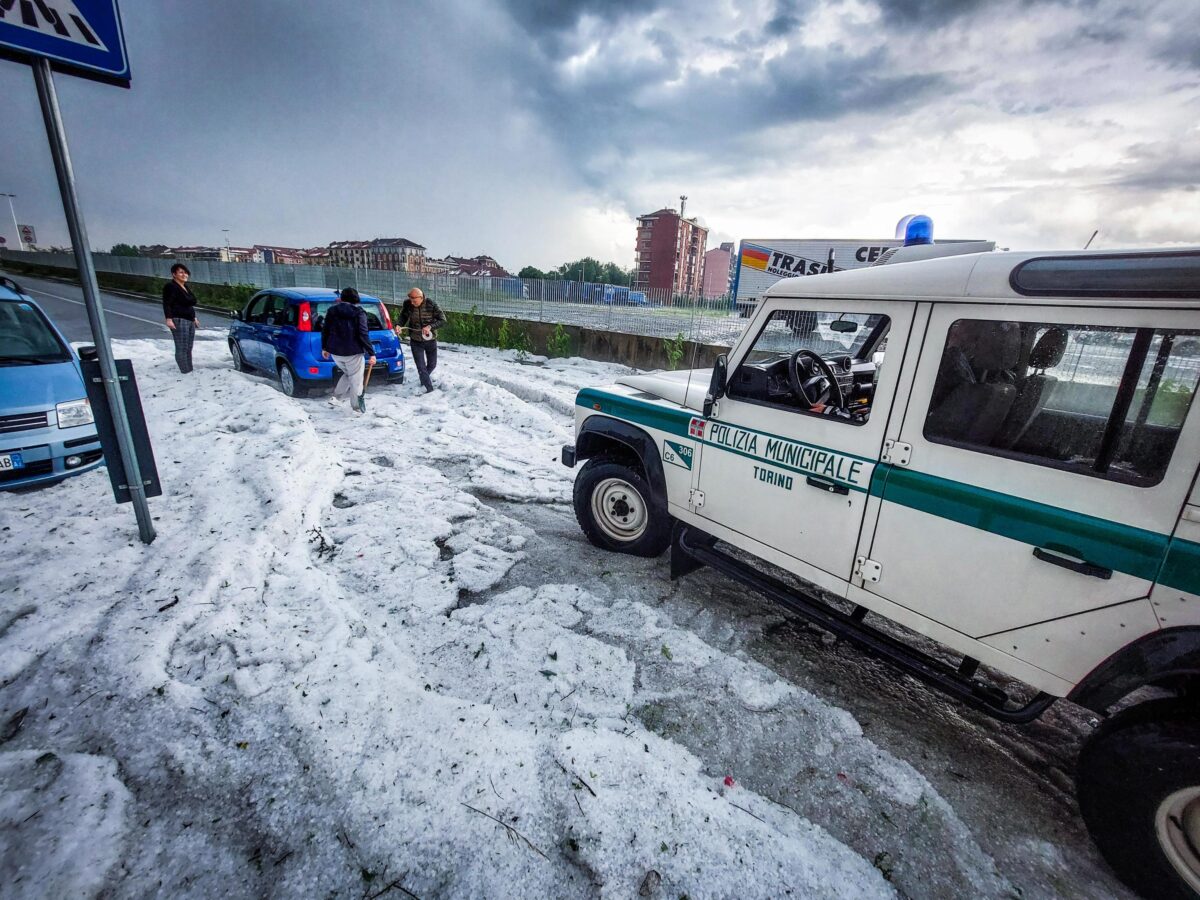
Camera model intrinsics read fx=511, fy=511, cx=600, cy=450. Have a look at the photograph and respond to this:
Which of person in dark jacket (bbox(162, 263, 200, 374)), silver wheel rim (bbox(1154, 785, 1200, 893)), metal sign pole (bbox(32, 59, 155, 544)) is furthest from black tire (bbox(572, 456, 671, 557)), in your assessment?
person in dark jacket (bbox(162, 263, 200, 374))

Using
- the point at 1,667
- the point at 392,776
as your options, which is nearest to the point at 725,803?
the point at 392,776

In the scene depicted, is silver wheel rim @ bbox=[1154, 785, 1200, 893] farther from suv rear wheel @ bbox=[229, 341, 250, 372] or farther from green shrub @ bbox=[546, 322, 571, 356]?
green shrub @ bbox=[546, 322, 571, 356]

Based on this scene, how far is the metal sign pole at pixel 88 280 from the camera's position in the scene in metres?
2.80

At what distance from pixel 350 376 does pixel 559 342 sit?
6.74 meters

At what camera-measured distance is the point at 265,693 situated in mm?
2590

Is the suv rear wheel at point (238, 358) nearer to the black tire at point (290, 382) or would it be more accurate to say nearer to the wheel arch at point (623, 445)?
the black tire at point (290, 382)

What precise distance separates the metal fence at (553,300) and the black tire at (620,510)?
5.82m

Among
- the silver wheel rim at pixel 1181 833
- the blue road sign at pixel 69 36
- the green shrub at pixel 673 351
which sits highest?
the blue road sign at pixel 69 36

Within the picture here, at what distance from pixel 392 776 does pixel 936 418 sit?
2.87 meters

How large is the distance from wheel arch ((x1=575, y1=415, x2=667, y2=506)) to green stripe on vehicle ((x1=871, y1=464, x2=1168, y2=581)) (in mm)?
1492

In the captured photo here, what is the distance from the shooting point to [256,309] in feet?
28.5

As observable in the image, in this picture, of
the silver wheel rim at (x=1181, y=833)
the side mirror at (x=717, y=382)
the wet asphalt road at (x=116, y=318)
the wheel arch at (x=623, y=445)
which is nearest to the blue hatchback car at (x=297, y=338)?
the wet asphalt road at (x=116, y=318)

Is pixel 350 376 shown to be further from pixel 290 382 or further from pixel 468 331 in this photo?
pixel 468 331

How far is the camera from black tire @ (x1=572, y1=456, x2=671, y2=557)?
3.83 meters
